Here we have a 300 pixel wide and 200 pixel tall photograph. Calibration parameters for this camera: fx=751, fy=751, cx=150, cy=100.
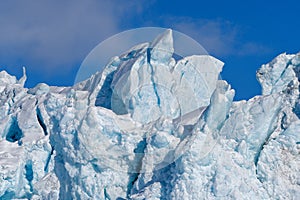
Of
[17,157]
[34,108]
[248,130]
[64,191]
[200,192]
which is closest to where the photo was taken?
[200,192]

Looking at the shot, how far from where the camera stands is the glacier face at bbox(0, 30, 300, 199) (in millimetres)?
13469

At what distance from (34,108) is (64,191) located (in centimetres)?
641

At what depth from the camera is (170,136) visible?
1438cm

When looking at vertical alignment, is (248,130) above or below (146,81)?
below

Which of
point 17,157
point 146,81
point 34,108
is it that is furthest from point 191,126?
point 34,108

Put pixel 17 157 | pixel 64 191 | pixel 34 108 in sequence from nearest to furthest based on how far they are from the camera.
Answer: pixel 64 191 → pixel 17 157 → pixel 34 108

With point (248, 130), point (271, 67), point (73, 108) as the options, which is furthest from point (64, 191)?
point (271, 67)

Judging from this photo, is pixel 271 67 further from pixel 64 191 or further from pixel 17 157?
pixel 17 157

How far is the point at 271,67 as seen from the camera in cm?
1694

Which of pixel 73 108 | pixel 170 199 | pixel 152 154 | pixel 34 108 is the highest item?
pixel 34 108

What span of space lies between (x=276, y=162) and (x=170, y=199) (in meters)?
2.20

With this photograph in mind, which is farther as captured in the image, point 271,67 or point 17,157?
point 17,157

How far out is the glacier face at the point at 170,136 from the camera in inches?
530

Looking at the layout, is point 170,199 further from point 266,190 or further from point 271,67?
point 271,67
